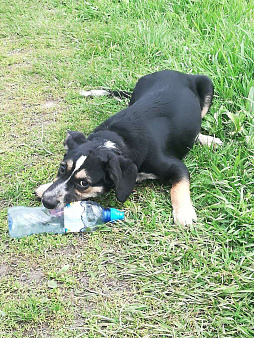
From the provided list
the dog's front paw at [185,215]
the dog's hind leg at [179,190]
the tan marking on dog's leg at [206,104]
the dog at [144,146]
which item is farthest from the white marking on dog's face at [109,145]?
the tan marking on dog's leg at [206,104]

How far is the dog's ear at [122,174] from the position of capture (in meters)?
3.37

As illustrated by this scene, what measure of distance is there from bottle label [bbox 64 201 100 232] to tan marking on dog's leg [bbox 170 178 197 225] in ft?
2.34

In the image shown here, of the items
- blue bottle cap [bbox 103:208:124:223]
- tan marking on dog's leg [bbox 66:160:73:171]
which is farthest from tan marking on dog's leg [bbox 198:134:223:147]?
tan marking on dog's leg [bbox 66:160:73:171]

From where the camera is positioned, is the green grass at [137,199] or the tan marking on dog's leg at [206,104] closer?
the green grass at [137,199]

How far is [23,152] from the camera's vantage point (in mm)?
4410

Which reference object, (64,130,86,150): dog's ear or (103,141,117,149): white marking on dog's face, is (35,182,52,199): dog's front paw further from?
(103,141,117,149): white marking on dog's face

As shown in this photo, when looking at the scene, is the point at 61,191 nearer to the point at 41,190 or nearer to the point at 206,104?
the point at 41,190

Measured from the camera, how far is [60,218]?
11.6ft

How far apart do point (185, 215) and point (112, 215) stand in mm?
618

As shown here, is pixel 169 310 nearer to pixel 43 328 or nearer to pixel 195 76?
pixel 43 328

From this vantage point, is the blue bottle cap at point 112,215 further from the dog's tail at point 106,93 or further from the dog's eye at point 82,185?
the dog's tail at point 106,93

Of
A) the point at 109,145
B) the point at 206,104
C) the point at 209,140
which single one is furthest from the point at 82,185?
the point at 206,104

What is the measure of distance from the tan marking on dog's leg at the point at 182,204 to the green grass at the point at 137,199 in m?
0.09

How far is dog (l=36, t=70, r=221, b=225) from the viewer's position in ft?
11.2
